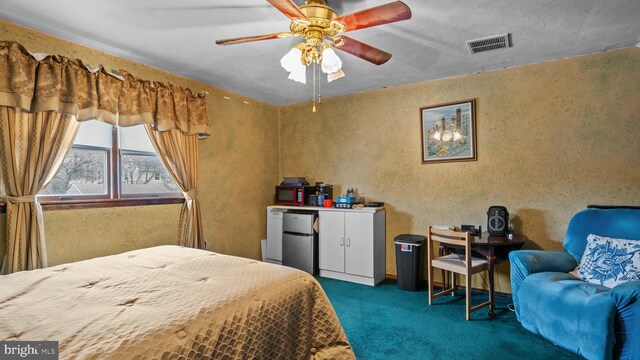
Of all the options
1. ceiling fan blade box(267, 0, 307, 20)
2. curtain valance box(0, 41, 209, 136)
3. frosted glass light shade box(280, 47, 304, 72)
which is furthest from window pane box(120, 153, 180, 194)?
ceiling fan blade box(267, 0, 307, 20)

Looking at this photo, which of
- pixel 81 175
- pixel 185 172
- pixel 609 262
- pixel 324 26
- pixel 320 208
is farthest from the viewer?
pixel 320 208

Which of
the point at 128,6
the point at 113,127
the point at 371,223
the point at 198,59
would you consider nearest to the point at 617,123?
the point at 371,223

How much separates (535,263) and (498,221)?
0.69 m

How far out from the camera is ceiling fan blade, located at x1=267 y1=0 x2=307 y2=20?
5.12 ft

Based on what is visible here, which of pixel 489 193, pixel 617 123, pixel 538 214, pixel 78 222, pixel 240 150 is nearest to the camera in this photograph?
pixel 78 222

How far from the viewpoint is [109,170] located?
297 cm

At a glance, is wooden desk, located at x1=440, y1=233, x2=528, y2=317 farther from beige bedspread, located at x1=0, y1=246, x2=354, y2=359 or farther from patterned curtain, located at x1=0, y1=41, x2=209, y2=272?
patterned curtain, located at x1=0, y1=41, x2=209, y2=272

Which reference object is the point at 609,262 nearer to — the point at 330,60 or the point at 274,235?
the point at 330,60

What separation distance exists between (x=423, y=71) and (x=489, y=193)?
155 centimetres

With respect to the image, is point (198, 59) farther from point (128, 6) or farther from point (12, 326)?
point (12, 326)

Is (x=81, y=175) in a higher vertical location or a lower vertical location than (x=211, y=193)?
higher

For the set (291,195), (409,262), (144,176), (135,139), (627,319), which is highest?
(135,139)

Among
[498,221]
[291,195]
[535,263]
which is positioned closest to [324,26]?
[535,263]

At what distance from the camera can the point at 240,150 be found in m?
4.26
